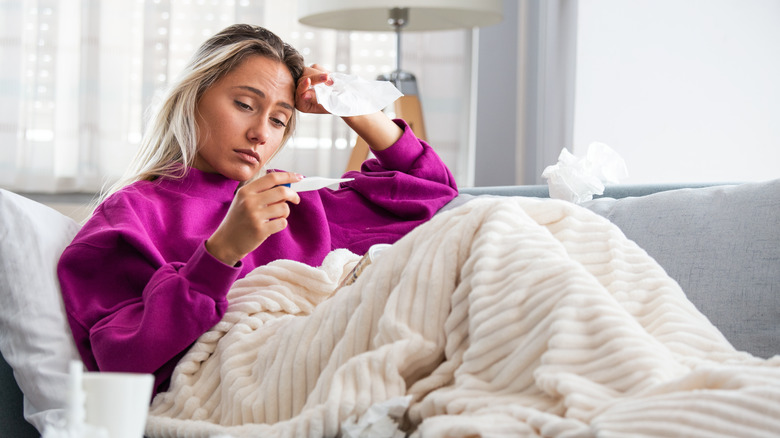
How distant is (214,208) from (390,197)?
390mm

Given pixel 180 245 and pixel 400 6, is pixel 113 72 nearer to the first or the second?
pixel 400 6

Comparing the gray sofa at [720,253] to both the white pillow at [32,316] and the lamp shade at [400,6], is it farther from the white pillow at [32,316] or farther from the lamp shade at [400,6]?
the lamp shade at [400,6]

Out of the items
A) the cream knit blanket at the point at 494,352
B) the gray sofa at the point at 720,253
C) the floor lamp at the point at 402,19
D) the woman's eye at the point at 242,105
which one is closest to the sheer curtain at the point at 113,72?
the floor lamp at the point at 402,19

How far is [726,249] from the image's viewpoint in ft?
4.14

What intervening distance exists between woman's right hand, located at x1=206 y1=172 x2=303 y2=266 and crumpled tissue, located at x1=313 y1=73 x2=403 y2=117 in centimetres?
42

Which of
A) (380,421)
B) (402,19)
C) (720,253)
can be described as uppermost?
(402,19)

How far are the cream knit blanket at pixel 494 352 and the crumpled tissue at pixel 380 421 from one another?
0.6 inches

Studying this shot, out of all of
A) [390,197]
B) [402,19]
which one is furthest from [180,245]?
[402,19]

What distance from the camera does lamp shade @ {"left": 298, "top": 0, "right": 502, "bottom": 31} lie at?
2.55 meters

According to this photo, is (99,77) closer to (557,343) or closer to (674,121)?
(674,121)

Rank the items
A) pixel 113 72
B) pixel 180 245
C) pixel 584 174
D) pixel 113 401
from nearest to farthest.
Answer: pixel 113 401
pixel 180 245
pixel 584 174
pixel 113 72

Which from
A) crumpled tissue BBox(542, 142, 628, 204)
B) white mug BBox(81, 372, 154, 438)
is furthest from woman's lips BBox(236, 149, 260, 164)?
white mug BBox(81, 372, 154, 438)

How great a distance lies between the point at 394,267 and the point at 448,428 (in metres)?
0.27

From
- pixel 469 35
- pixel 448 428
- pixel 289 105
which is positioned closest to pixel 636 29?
pixel 469 35
